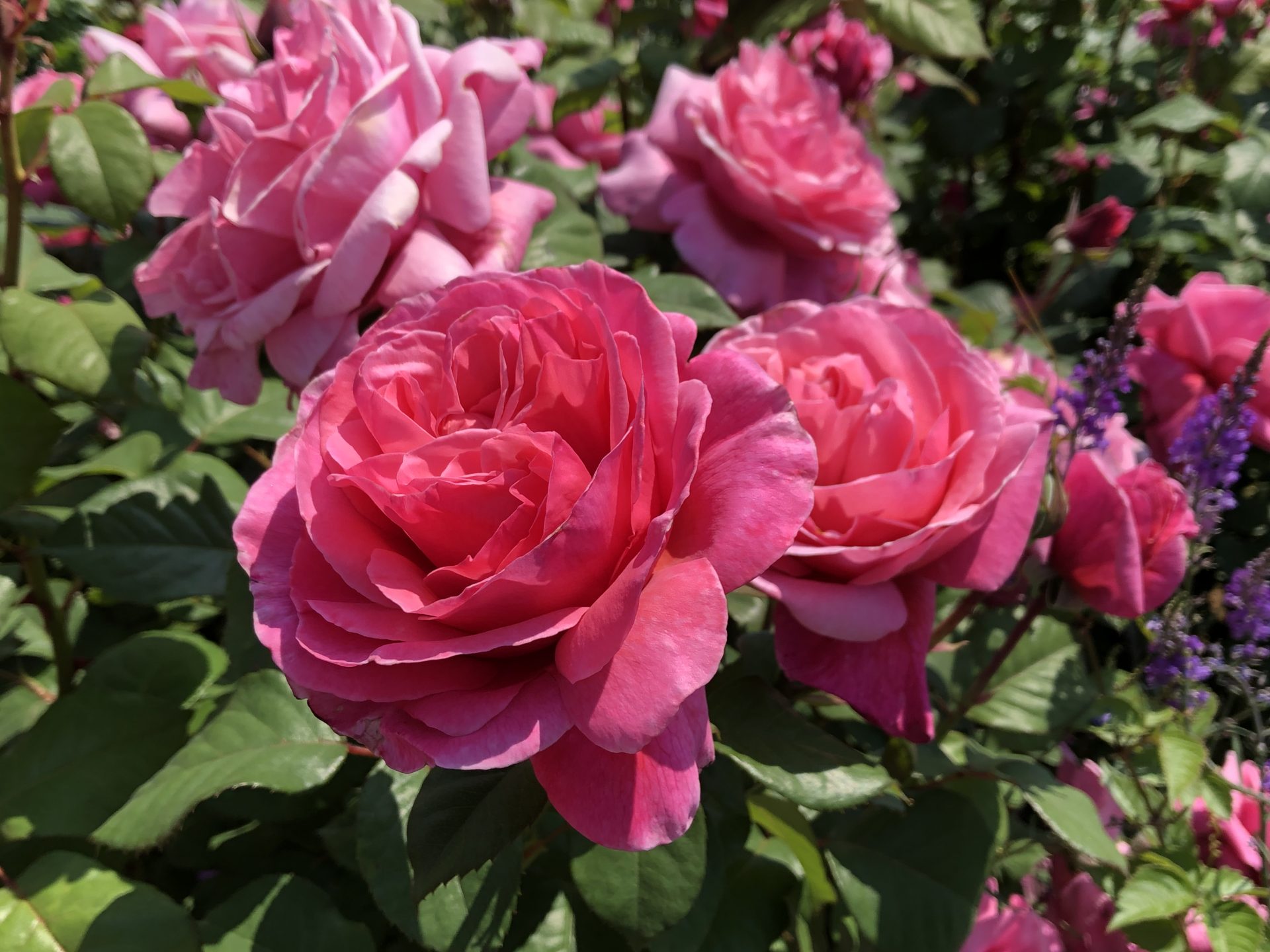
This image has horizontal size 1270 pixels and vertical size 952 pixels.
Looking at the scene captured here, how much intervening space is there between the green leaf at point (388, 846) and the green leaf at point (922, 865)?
38 cm

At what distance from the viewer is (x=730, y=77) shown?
0.96 metres

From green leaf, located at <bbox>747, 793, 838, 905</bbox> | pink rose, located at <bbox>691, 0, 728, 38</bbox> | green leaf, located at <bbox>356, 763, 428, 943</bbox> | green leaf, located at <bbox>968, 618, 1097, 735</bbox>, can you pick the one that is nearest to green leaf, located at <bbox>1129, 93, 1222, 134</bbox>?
pink rose, located at <bbox>691, 0, 728, 38</bbox>

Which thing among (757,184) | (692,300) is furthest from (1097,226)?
(692,300)

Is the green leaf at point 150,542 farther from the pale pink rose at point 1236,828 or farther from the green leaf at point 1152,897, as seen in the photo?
the pale pink rose at point 1236,828

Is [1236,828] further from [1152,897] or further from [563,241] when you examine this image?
[563,241]

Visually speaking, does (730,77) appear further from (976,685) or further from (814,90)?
(976,685)

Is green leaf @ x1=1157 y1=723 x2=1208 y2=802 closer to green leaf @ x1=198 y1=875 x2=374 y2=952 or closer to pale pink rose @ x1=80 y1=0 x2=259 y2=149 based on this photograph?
green leaf @ x1=198 y1=875 x2=374 y2=952

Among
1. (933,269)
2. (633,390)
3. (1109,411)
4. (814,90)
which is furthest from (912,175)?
(633,390)

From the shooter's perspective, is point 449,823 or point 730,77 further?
point 730,77

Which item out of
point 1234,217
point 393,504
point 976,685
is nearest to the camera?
point 393,504

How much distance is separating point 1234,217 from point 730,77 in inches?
43.4

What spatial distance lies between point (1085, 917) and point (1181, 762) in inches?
11.7

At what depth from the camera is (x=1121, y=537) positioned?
64 centimetres

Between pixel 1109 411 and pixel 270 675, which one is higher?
pixel 1109 411
